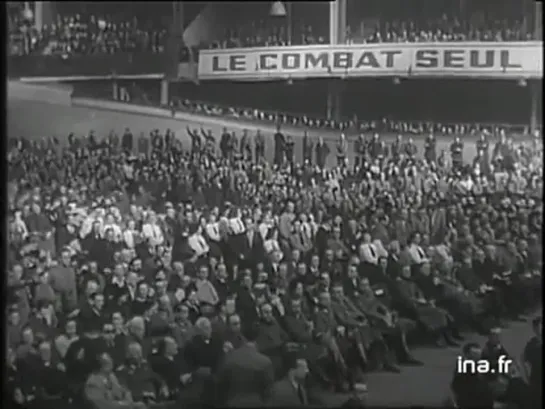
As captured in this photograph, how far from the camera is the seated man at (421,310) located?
3.56 m

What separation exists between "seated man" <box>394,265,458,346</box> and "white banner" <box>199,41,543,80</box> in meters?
0.71

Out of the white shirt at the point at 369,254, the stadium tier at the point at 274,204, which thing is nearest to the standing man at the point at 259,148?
the stadium tier at the point at 274,204

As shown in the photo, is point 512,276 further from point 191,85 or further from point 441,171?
point 191,85

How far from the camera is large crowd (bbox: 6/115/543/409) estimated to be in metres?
3.57

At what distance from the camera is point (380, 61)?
3588 mm

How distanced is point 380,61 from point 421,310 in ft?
2.93

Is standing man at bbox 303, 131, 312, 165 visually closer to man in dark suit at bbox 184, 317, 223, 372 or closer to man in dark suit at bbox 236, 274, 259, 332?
man in dark suit at bbox 236, 274, 259, 332

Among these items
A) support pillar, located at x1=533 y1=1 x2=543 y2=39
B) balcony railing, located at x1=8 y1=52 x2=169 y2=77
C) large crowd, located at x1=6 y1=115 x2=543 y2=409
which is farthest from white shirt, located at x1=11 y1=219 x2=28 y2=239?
support pillar, located at x1=533 y1=1 x2=543 y2=39

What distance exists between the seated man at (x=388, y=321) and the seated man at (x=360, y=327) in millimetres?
21

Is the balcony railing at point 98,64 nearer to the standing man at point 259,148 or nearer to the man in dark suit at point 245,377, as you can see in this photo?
the standing man at point 259,148

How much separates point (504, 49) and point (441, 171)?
1.56 ft

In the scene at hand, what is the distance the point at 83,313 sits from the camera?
3668mm

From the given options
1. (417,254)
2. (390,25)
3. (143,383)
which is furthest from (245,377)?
(390,25)

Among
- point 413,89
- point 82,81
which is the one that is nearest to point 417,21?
point 413,89
